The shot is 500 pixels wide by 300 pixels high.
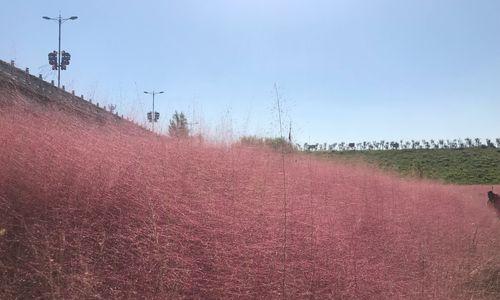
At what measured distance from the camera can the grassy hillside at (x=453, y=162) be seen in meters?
34.0

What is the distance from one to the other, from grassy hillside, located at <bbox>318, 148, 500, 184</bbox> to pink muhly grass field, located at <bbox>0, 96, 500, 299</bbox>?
24364 millimetres

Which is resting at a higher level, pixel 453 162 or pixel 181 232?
pixel 453 162

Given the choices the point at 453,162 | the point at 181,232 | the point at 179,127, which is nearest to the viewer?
the point at 181,232

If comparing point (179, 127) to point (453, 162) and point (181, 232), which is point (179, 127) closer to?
point (181, 232)

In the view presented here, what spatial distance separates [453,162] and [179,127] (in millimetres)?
42792

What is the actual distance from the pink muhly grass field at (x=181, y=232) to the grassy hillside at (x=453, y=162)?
24.4m

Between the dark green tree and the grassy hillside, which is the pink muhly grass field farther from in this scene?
the grassy hillside

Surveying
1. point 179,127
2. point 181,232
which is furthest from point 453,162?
point 181,232

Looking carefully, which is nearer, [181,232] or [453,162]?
[181,232]

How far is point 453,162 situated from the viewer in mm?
45125

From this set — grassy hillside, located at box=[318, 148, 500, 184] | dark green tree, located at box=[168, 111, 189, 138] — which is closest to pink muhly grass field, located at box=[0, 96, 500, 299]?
dark green tree, located at box=[168, 111, 189, 138]

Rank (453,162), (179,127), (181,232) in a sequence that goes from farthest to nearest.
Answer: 1. (453,162)
2. (179,127)
3. (181,232)

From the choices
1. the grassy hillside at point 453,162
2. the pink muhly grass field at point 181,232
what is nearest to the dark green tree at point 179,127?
the pink muhly grass field at point 181,232

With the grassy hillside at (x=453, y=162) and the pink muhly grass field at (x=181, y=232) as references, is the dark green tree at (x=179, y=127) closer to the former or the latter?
the pink muhly grass field at (x=181, y=232)
